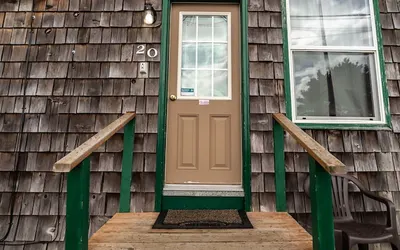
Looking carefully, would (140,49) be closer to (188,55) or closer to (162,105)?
(188,55)

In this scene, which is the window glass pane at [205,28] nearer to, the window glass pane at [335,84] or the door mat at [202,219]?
the window glass pane at [335,84]

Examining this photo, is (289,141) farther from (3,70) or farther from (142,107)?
(3,70)

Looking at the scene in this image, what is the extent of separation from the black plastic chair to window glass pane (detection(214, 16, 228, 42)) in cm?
163

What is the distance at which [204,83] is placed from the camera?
2.71 metres

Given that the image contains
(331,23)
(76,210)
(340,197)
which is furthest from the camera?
(331,23)

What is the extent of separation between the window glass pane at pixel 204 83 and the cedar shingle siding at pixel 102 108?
0.43m

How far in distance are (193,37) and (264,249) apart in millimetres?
2099

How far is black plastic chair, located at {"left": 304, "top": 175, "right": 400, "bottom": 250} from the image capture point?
186 cm

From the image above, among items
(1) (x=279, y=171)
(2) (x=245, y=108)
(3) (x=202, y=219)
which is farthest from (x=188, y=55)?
(3) (x=202, y=219)

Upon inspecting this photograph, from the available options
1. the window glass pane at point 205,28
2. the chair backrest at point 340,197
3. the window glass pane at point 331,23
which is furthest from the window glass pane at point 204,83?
the chair backrest at point 340,197

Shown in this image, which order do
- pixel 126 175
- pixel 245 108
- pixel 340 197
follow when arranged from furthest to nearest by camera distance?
pixel 245 108
pixel 340 197
pixel 126 175

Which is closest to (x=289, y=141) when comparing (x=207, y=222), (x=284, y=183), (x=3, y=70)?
(x=284, y=183)

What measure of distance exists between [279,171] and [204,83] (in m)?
1.12

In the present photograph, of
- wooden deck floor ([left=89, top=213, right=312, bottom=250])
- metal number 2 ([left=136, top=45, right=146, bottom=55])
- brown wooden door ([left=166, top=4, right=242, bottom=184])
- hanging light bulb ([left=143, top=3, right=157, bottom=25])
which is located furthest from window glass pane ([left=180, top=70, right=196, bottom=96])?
wooden deck floor ([left=89, top=213, right=312, bottom=250])
